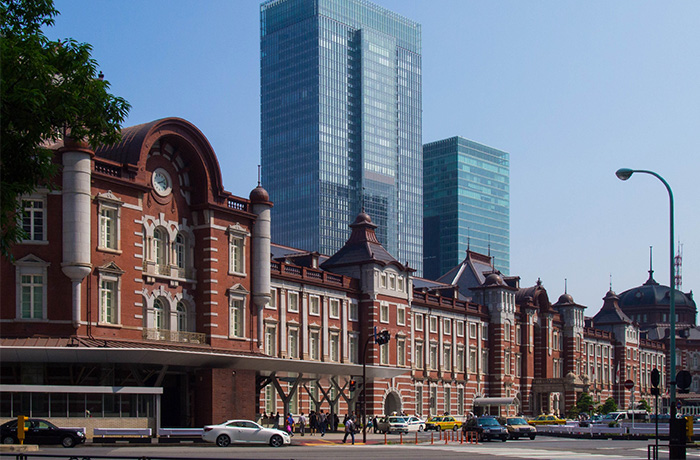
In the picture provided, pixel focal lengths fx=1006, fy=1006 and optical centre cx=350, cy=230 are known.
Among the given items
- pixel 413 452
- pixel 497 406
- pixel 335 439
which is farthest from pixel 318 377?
pixel 497 406

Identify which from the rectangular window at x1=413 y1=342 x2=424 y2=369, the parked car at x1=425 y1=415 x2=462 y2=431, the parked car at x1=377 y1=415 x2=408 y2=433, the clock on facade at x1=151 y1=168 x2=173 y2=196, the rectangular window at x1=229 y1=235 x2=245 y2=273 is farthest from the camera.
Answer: the rectangular window at x1=413 y1=342 x2=424 y2=369

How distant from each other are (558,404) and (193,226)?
207 feet

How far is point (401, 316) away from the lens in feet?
275

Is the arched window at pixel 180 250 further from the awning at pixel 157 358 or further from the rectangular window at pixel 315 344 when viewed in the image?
the rectangular window at pixel 315 344

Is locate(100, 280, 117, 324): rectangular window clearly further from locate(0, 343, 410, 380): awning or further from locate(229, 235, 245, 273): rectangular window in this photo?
locate(229, 235, 245, 273): rectangular window

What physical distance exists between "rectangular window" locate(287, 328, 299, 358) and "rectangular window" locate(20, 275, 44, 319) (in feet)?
84.1

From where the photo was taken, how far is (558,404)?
359 feet

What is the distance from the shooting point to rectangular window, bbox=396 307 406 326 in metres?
83.2

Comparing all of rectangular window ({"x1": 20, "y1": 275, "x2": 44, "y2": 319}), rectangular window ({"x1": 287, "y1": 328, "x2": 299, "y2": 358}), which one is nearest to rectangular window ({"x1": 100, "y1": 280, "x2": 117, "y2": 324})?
rectangular window ({"x1": 20, "y1": 275, "x2": 44, "y2": 319})

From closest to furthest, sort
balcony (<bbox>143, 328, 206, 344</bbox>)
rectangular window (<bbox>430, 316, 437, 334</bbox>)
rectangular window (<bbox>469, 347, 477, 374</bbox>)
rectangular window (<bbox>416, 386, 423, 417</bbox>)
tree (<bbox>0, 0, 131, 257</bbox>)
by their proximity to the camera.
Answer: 1. tree (<bbox>0, 0, 131, 257</bbox>)
2. balcony (<bbox>143, 328, 206, 344</bbox>)
3. rectangular window (<bbox>416, 386, 423, 417</bbox>)
4. rectangular window (<bbox>430, 316, 437, 334</bbox>)
5. rectangular window (<bbox>469, 347, 477, 374</bbox>)

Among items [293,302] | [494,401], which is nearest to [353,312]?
[293,302]

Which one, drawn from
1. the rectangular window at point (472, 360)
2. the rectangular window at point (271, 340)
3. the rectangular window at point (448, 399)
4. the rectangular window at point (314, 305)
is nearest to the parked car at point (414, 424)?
the rectangular window at point (314, 305)

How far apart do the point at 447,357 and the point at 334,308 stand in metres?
18.9

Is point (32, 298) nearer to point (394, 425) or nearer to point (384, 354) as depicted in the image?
point (394, 425)
